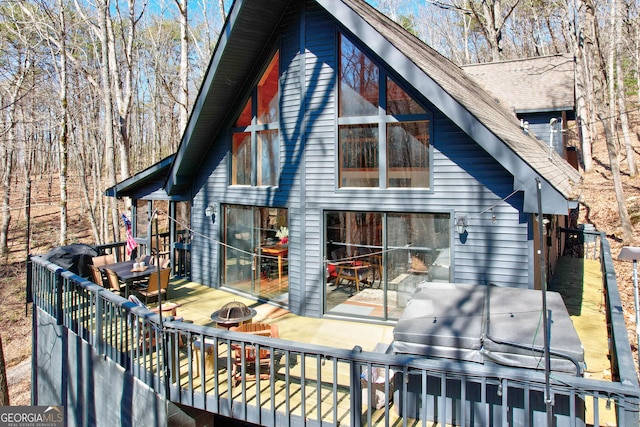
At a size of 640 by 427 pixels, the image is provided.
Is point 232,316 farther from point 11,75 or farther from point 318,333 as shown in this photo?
point 11,75

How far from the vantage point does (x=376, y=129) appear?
7.34 m

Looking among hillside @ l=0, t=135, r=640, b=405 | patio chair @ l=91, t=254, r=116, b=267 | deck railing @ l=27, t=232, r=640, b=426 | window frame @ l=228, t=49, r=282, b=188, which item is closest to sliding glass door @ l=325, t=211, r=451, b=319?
window frame @ l=228, t=49, r=282, b=188

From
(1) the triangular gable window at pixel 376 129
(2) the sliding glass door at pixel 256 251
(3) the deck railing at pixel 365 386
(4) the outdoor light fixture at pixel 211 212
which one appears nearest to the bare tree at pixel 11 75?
(4) the outdoor light fixture at pixel 211 212

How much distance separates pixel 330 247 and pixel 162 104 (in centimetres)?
2509

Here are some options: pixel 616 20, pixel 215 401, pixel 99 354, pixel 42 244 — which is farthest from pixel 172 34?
pixel 215 401

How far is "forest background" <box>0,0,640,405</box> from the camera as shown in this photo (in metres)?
14.1

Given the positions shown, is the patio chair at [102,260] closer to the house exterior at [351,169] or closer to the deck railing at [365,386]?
the house exterior at [351,169]

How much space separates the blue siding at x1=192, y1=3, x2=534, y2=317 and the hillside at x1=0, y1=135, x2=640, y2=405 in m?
3.82

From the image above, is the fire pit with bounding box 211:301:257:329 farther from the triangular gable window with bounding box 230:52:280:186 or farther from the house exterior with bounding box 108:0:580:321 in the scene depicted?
the triangular gable window with bounding box 230:52:280:186

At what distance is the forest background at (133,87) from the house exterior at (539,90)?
1.57m

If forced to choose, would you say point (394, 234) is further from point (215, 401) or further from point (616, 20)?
point (616, 20)

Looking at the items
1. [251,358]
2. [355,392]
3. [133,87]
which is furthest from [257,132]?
[133,87]

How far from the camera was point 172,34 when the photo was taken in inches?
1035

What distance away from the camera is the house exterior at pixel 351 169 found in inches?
256
